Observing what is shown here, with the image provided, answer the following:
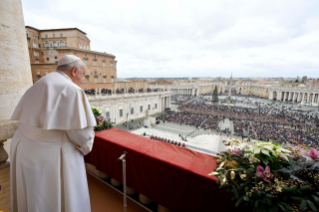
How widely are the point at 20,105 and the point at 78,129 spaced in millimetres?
676

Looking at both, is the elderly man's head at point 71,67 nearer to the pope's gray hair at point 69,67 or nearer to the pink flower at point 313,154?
the pope's gray hair at point 69,67

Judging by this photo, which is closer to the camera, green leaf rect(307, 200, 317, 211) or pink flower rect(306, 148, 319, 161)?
green leaf rect(307, 200, 317, 211)

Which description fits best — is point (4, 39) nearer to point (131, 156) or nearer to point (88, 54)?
point (131, 156)

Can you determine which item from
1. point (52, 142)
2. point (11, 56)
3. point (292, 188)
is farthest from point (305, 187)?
point (11, 56)

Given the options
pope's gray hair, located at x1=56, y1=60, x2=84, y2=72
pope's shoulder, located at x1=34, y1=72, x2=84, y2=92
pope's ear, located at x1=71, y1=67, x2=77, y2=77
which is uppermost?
pope's gray hair, located at x1=56, y1=60, x2=84, y2=72

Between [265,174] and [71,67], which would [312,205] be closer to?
[265,174]

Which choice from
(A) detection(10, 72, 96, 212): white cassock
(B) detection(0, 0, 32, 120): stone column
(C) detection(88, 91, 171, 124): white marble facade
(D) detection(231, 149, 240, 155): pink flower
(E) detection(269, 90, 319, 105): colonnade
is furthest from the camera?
(E) detection(269, 90, 319, 105): colonnade

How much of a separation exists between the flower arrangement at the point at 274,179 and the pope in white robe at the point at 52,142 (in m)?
1.46

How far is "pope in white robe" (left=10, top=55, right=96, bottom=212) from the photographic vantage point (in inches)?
47.9

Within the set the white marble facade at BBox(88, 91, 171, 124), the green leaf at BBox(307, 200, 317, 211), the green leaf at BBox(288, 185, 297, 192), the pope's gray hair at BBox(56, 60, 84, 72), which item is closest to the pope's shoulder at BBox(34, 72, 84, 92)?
the pope's gray hair at BBox(56, 60, 84, 72)

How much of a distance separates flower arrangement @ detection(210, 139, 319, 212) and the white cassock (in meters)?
1.46

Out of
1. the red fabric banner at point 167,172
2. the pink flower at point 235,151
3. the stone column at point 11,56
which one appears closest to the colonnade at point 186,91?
the red fabric banner at point 167,172

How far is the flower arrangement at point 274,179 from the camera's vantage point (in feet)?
4.00

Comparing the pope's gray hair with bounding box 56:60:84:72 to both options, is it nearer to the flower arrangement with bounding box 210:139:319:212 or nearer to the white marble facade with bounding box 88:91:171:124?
the flower arrangement with bounding box 210:139:319:212
